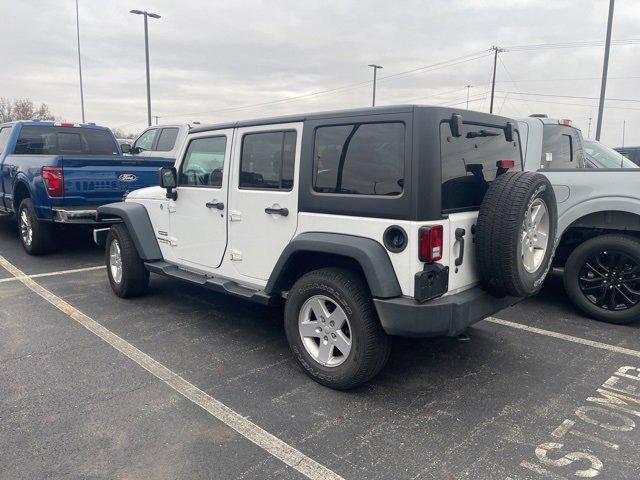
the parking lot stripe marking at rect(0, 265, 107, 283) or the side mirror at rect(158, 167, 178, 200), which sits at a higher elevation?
the side mirror at rect(158, 167, 178, 200)

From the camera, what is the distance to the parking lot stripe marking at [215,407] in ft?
8.76

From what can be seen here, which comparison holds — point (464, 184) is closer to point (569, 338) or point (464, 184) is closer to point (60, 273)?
point (569, 338)

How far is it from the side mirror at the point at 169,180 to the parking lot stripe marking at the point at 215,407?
1.41 meters

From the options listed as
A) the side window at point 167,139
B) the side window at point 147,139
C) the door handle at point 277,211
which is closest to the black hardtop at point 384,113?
the door handle at point 277,211

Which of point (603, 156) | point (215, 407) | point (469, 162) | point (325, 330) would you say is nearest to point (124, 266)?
point (215, 407)

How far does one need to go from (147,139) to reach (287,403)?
883cm

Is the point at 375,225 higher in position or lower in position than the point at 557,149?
lower

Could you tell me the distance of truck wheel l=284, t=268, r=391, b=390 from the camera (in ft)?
10.7

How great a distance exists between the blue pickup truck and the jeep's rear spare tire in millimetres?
5594

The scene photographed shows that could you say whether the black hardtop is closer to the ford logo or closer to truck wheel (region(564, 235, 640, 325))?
truck wheel (region(564, 235, 640, 325))

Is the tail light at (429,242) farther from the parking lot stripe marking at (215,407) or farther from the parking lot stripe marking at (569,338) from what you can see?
the parking lot stripe marking at (569,338)

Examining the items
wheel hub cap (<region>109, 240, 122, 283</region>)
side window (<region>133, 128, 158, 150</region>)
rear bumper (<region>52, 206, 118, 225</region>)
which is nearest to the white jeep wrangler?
wheel hub cap (<region>109, 240, 122, 283</region>)

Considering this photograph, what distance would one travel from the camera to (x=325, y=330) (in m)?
3.52

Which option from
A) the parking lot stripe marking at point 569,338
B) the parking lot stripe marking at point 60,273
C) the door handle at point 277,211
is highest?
the door handle at point 277,211
